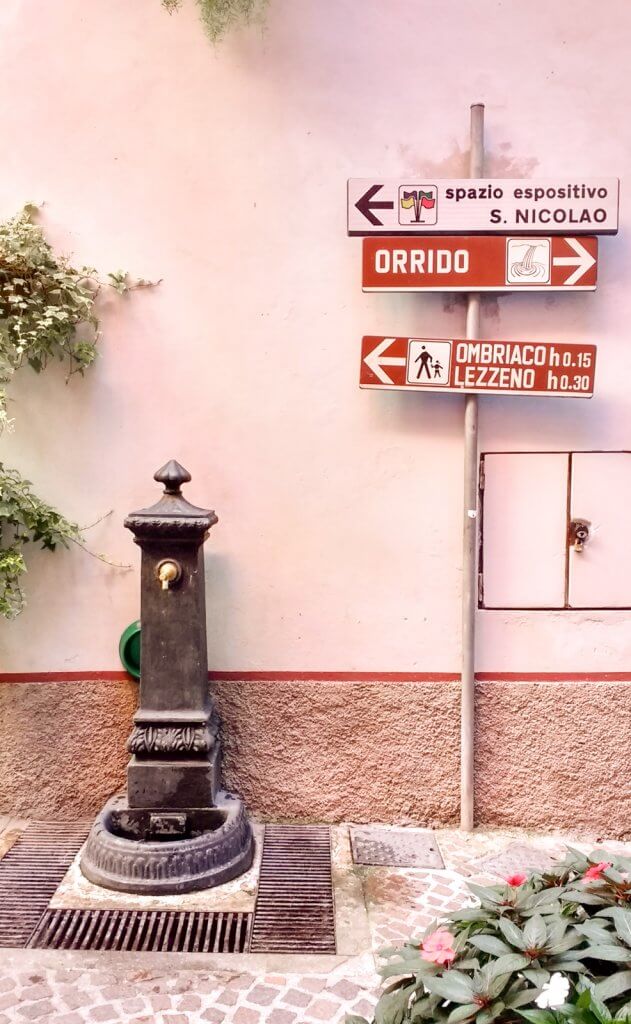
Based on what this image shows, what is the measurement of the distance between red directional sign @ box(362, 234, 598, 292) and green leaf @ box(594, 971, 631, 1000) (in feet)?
10.7

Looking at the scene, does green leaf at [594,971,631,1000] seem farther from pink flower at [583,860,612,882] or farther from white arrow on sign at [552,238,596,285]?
white arrow on sign at [552,238,596,285]

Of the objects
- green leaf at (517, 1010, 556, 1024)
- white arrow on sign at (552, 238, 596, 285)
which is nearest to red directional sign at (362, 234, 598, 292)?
white arrow on sign at (552, 238, 596, 285)

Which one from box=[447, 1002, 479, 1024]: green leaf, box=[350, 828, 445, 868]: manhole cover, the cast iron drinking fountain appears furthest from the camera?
box=[350, 828, 445, 868]: manhole cover

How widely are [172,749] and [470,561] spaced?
5.88 ft

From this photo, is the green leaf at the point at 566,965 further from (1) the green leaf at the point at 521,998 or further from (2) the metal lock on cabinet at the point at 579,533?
(2) the metal lock on cabinet at the point at 579,533

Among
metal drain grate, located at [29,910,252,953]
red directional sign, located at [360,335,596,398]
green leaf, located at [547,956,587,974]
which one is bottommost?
metal drain grate, located at [29,910,252,953]

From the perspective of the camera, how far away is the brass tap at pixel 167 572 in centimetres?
400

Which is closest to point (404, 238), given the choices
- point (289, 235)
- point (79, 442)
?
point (289, 235)

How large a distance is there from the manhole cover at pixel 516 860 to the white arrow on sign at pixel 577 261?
9.59ft

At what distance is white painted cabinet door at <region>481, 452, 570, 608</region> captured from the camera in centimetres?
446

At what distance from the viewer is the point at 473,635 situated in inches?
173

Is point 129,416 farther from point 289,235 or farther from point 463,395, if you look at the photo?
point 463,395

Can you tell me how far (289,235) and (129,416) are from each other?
1.29 metres

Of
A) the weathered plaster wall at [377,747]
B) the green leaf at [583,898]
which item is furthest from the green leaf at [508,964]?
the weathered plaster wall at [377,747]
